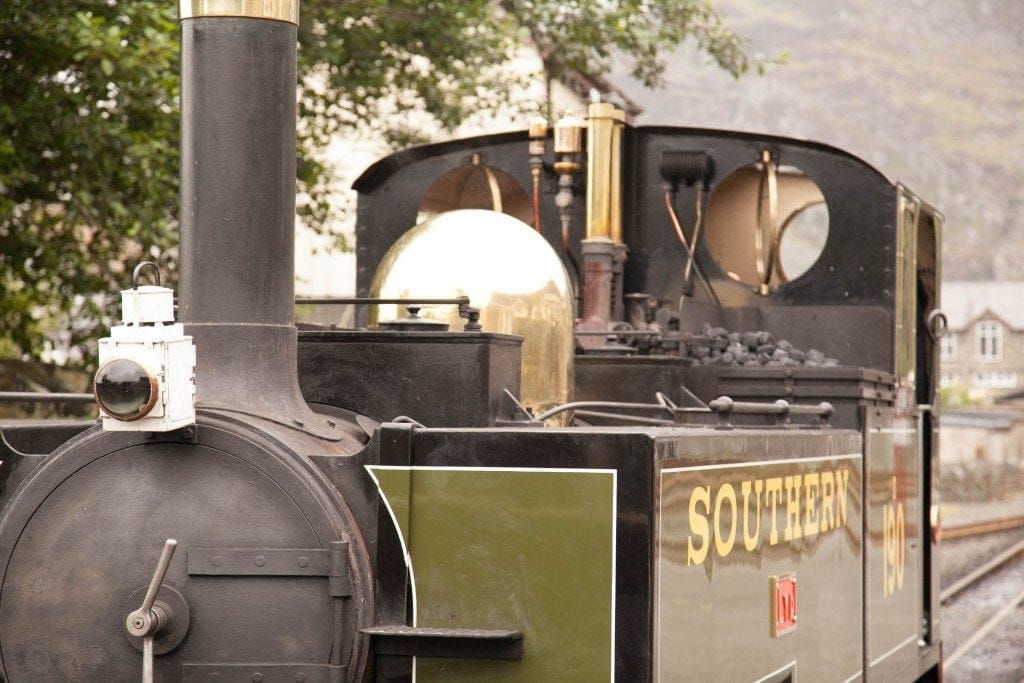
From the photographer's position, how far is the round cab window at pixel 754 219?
6555mm

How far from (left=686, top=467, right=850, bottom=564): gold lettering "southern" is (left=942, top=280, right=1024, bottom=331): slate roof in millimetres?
76864

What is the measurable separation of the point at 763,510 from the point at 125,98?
587cm

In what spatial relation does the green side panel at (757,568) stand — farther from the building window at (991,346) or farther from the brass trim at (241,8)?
the building window at (991,346)

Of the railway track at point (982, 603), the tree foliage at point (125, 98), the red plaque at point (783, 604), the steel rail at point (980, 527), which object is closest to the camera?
the red plaque at point (783, 604)

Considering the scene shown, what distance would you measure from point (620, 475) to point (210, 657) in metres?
0.99

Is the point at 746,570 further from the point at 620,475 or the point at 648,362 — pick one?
the point at 648,362

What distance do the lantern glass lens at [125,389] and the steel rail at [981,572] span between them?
38.7 ft

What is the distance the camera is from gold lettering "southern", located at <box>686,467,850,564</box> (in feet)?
11.8

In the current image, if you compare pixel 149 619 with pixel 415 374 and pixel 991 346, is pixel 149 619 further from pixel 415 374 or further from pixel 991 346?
pixel 991 346

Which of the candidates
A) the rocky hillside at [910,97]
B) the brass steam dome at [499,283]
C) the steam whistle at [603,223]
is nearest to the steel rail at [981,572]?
the steam whistle at [603,223]

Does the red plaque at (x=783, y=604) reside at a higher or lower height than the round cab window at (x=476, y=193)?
lower

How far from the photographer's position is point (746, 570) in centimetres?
395

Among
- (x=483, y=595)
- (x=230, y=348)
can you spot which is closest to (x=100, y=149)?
(x=230, y=348)

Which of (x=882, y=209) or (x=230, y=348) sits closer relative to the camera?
(x=230, y=348)
